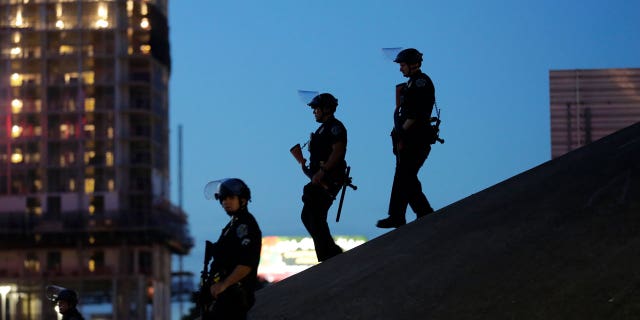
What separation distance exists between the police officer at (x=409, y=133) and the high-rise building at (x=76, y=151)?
88.9 meters

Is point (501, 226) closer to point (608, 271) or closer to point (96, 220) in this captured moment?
point (608, 271)

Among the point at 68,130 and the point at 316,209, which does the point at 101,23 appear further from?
the point at 316,209

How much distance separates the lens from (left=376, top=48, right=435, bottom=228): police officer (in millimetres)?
12406

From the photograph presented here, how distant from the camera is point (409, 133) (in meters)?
12.6

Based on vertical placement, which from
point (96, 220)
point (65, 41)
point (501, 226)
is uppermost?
point (65, 41)

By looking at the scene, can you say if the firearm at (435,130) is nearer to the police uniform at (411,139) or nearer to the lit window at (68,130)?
the police uniform at (411,139)

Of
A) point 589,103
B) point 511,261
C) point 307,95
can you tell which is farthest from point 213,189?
point 589,103

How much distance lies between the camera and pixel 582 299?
8.40 m

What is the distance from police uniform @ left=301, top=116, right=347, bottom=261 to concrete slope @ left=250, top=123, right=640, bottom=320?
0.38 m

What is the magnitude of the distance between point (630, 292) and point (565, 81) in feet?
101

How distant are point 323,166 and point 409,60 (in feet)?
3.88

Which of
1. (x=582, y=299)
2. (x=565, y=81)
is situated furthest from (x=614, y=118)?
(x=582, y=299)

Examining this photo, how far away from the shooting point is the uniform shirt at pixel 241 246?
8367 mm

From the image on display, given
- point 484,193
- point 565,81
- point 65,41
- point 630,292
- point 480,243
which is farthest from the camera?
point 65,41
